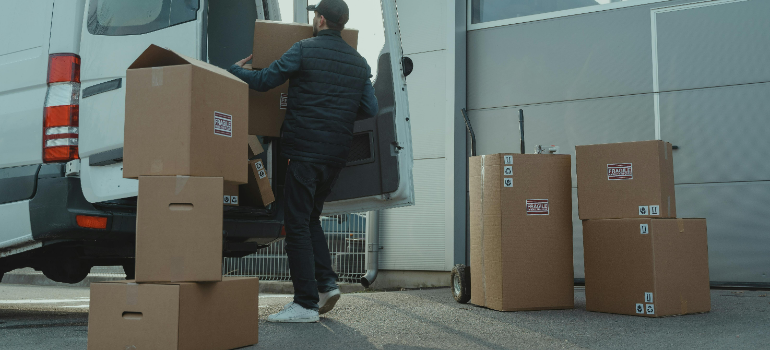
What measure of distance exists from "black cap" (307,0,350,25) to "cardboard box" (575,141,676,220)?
1.62 m

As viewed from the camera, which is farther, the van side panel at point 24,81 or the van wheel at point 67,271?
the van wheel at point 67,271

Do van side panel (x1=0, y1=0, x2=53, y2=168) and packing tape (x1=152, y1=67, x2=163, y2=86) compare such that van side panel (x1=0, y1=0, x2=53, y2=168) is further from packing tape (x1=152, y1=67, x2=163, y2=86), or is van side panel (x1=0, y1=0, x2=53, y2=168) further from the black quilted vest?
the black quilted vest

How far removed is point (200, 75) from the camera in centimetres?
258

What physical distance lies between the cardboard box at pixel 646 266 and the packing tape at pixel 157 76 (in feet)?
8.39

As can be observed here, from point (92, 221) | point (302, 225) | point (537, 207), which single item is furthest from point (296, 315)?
point (537, 207)

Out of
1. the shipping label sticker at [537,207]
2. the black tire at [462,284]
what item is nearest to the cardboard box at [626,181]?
the shipping label sticker at [537,207]

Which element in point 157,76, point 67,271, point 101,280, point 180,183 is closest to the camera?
point 180,183

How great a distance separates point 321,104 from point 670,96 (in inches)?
139

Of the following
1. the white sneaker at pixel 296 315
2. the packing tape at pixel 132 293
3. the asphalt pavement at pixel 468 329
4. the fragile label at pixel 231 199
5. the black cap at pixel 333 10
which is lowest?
the asphalt pavement at pixel 468 329

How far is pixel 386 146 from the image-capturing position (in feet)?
12.4

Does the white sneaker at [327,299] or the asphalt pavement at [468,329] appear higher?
the white sneaker at [327,299]

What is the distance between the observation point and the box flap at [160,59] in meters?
2.59

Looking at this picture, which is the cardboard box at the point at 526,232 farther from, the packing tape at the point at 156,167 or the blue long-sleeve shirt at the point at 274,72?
the packing tape at the point at 156,167

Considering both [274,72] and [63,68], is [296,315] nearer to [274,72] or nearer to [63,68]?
[274,72]
